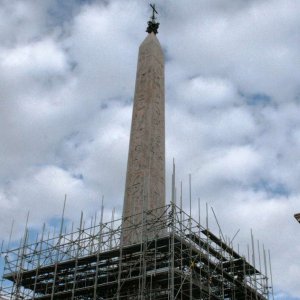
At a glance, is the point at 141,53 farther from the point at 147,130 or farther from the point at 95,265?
the point at 95,265

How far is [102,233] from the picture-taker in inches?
998

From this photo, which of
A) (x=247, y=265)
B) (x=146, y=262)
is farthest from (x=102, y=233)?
(x=247, y=265)

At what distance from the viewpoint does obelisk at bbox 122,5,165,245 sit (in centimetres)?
2545

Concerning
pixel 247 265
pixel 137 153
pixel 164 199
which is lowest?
pixel 247 265

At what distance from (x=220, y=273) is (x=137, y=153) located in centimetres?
638

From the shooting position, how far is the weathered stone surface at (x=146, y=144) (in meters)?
25.8

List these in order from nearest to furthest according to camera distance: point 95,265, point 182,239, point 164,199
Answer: point 182,239 → point 95,265 → point 164,199

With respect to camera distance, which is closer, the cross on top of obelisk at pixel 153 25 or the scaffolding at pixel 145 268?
the scaffolding at pixel 145 268

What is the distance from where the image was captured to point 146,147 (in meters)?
27.3

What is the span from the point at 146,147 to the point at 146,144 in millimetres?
165

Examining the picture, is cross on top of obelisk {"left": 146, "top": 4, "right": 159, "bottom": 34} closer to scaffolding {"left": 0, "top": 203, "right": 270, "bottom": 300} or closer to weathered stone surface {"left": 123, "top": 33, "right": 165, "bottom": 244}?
weathered stone surface {"left": 123, "top": 33, "right": 165, "bottom": 244}

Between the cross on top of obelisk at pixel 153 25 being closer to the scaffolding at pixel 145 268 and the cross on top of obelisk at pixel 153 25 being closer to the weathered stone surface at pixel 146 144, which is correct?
the weathered stone surface at pixel 146 144

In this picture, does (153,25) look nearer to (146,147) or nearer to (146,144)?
(146,144)

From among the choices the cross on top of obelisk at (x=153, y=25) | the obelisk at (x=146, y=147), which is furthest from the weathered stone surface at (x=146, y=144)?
the cross on top of obelisk at (x=153, y=25)
